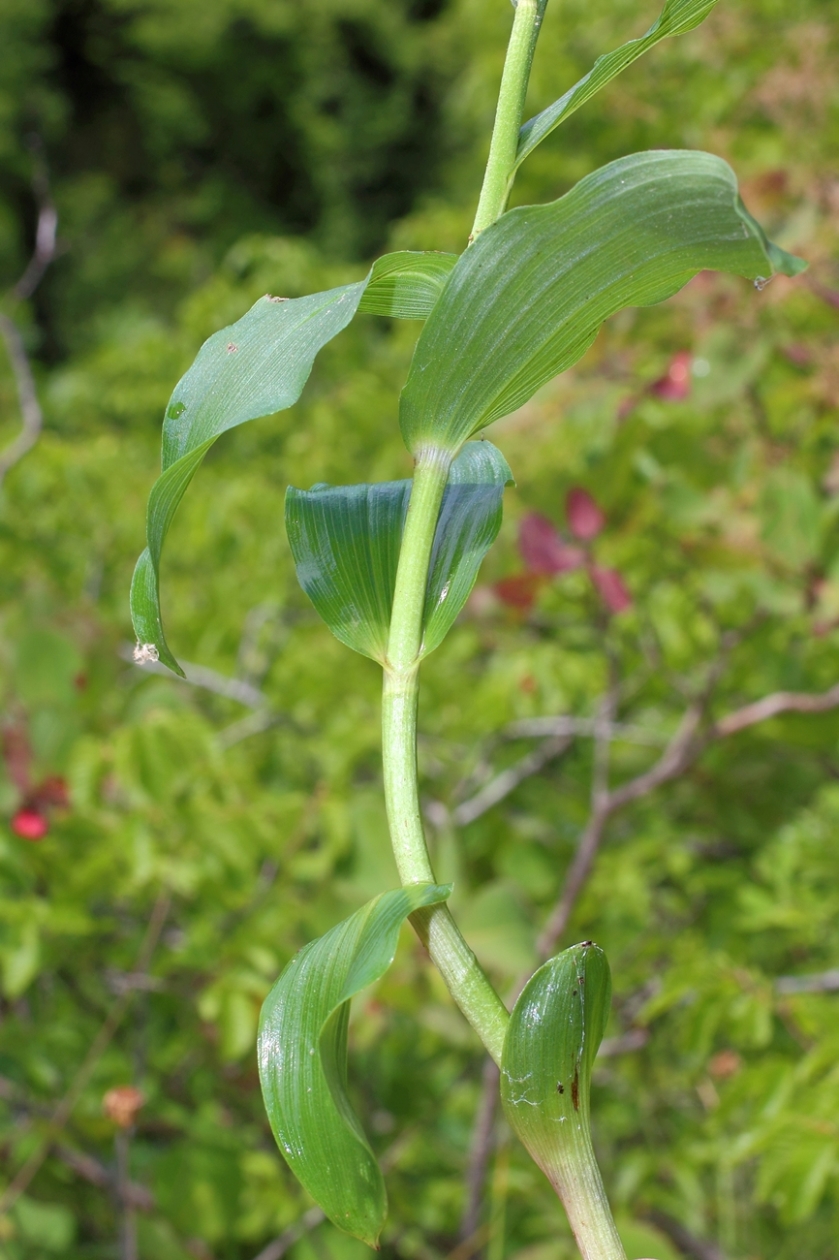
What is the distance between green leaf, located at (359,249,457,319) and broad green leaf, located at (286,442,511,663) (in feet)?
0.14

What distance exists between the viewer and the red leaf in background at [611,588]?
86cm

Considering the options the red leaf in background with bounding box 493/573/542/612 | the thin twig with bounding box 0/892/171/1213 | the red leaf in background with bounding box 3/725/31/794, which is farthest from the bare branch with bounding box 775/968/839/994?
the red leaf in background with bounding box 3/725/31/794

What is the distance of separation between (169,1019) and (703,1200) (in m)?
0.63

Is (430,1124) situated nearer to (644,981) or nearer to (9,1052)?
(644,981)

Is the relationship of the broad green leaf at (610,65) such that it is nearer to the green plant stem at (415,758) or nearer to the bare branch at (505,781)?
the green plant stem at (415,758)

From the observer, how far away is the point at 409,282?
0.81 feet

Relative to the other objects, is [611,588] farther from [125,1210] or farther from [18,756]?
[125,1210]

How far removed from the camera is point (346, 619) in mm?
246

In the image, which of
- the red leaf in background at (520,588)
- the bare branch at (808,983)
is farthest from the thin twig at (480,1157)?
the red leaf in background at (520,588)

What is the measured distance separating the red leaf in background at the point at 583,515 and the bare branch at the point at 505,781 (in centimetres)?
24

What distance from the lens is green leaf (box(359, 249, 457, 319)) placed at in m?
0.24

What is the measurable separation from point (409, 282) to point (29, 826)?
25.0 inches

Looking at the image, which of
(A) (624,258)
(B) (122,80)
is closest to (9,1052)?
(A) (624,258)

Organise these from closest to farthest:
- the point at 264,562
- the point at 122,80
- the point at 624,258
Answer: the point at 624,258
the point at 264,562
the point at 122,80
